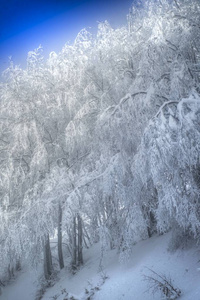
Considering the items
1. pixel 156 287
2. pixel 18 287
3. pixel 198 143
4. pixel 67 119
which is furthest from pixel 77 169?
pixel 18 287

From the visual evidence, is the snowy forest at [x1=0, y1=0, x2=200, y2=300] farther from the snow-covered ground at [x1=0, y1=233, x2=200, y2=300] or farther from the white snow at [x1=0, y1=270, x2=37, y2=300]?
the white snow at [x1=0, y1=270, x2=37, y2=300]

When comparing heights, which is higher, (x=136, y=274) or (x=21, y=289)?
(x=136, y=274)

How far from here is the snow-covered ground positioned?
377 centimetres

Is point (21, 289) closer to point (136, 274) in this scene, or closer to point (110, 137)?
point (136, 274)

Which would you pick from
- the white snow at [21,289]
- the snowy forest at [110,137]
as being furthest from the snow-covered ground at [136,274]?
the snowy forest at [110,137]

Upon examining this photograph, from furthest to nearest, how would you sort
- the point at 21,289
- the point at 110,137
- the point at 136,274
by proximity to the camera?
the point at 21,289, the point at 136,274, the point at 110,137

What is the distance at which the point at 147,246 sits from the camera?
5.62 metres

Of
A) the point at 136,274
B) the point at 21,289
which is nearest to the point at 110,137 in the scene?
the point at 136,274

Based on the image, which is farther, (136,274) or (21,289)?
(21,289)

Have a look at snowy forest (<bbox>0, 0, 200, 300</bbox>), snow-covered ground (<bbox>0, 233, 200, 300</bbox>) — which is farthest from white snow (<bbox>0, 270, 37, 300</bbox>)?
snowy forest (<bbox>0, 0, 200, 300</bbox>)

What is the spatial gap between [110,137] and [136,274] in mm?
3450

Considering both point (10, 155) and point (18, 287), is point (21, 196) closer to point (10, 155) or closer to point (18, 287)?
point (10, 155)

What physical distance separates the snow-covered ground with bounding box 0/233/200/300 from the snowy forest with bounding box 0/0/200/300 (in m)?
0.34

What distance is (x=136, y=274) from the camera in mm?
4730
